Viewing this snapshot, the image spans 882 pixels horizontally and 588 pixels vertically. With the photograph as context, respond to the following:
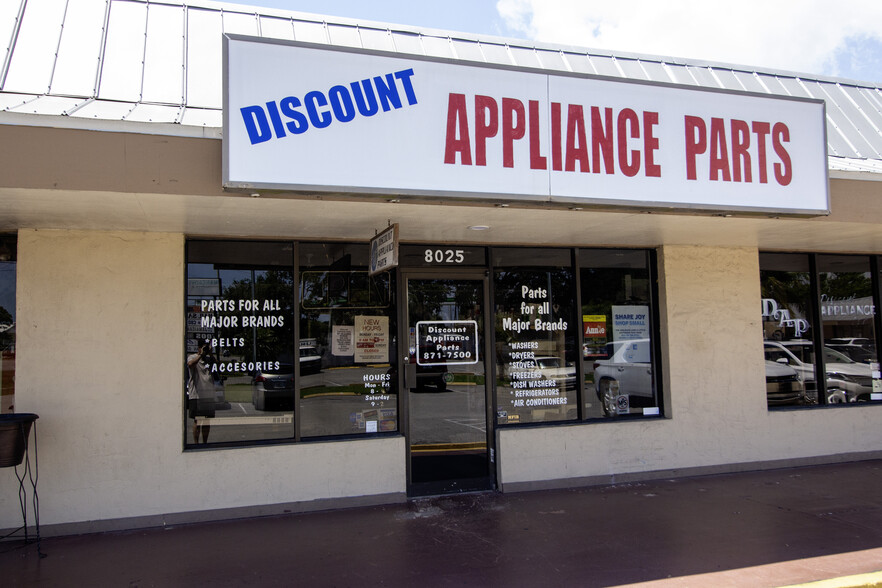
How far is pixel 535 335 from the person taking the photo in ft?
25.0

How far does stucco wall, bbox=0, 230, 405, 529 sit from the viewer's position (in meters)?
5.90

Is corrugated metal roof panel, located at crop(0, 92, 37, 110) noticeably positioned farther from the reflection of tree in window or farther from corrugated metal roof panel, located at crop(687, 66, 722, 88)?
the reflection of tree in window

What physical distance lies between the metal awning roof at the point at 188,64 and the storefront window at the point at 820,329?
1591 mm

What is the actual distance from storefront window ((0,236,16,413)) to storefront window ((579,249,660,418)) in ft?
19.8

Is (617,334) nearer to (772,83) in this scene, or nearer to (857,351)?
(857,351)

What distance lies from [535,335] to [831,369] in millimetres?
4377

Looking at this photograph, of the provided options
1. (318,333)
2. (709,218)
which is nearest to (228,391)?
(318,333)

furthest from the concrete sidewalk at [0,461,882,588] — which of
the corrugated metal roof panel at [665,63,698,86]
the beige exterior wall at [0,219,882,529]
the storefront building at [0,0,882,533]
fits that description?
the corrugated metal roof panel at [665,63,698,86]

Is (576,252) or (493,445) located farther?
(576,252)

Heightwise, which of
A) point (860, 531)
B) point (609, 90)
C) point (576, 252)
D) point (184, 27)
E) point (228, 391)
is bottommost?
point (860, 531)

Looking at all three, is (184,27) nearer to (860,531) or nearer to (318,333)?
(318,333)

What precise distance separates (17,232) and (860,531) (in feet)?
27.2

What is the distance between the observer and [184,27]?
699cm

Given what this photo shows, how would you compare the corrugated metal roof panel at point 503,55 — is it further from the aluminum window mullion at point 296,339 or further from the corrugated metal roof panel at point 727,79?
the aluminum window mullion at point 296,339
